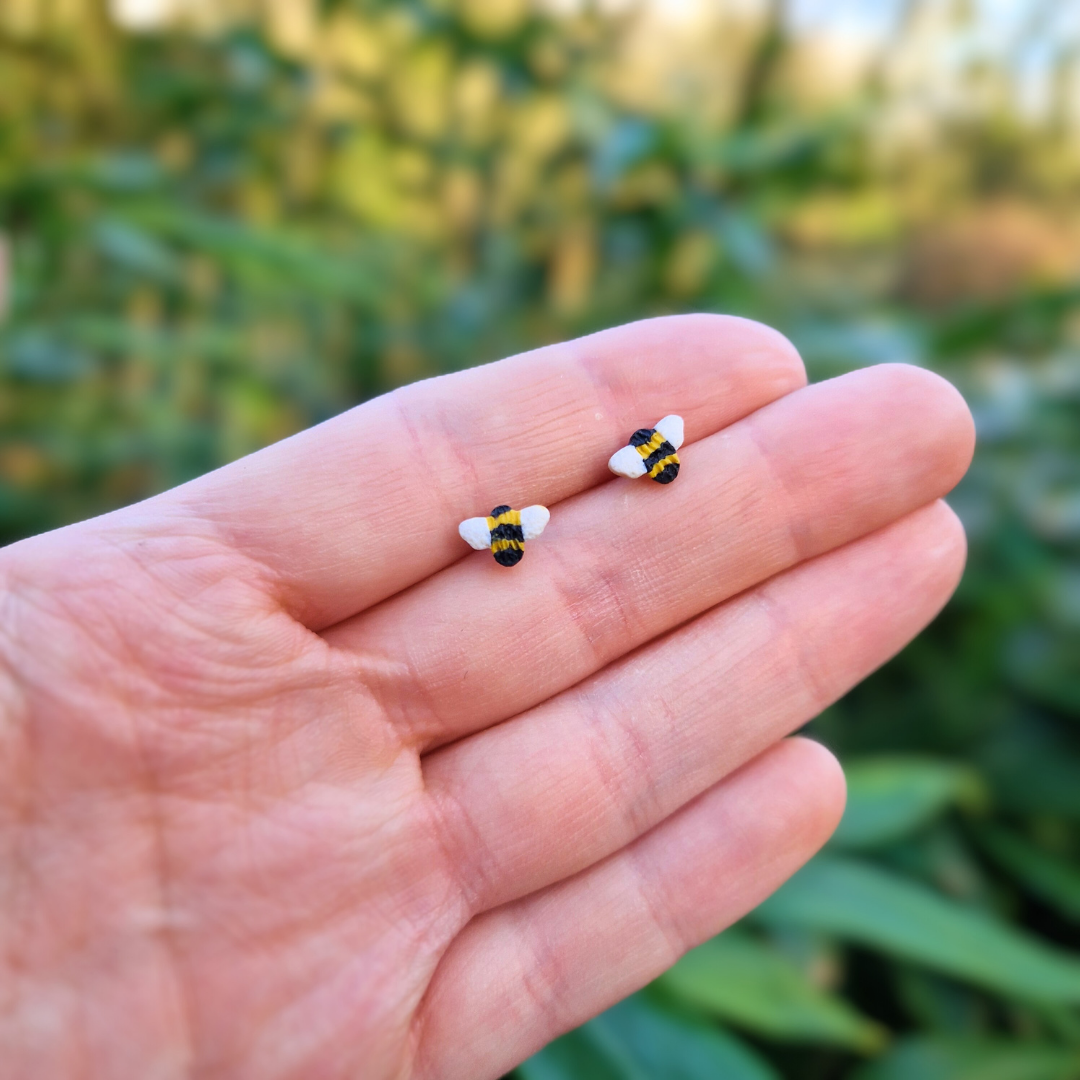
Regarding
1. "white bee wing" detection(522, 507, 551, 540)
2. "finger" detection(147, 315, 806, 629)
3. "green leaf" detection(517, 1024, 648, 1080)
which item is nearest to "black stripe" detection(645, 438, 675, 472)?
"finger" detection(147, 315, 806, 629)

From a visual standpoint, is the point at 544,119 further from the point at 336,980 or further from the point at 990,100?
the point at 336,980

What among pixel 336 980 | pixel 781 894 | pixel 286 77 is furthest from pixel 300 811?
pixel 286 77

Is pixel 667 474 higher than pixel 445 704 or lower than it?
higher

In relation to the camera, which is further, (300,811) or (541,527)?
(541,527)

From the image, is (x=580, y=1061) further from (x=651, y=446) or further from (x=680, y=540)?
(x=651, y=446)

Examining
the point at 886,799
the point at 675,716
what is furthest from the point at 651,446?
the point at 886,799
